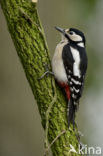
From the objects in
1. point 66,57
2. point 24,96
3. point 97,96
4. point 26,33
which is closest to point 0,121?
point 24,96

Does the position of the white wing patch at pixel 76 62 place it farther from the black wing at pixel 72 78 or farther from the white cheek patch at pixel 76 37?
the white cheek patch at pixel 76 37

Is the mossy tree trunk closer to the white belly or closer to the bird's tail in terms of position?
the bird's tail

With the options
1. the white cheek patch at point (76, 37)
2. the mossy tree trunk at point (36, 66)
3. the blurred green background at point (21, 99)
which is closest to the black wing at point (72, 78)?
the white cheek patch at point (76, 37)

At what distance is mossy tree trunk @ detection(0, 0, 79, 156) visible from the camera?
4.14m

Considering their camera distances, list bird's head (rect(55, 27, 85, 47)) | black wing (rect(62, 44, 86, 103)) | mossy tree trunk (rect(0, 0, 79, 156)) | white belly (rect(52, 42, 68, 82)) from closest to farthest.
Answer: mossy tree trunk (rect(0, 0, 79, 156)) → white belly (rect(52, 42, 68, 82)) → black wing (rect(62, 44, 86, 103)) → bird's head (rect(55, 27, 85, 47))

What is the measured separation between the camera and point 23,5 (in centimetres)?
418

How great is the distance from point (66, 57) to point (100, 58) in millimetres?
4824

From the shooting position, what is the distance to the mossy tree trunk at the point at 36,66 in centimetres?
414

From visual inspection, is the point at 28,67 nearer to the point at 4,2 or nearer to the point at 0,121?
the point at 4,2

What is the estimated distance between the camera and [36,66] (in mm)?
4191

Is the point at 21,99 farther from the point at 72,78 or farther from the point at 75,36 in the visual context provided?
the point at 72,78

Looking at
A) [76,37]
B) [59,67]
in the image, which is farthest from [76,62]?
[76,37]

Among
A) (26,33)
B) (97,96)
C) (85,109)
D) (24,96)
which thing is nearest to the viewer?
(26,33)

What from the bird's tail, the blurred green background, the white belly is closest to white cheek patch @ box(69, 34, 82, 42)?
the white belly
